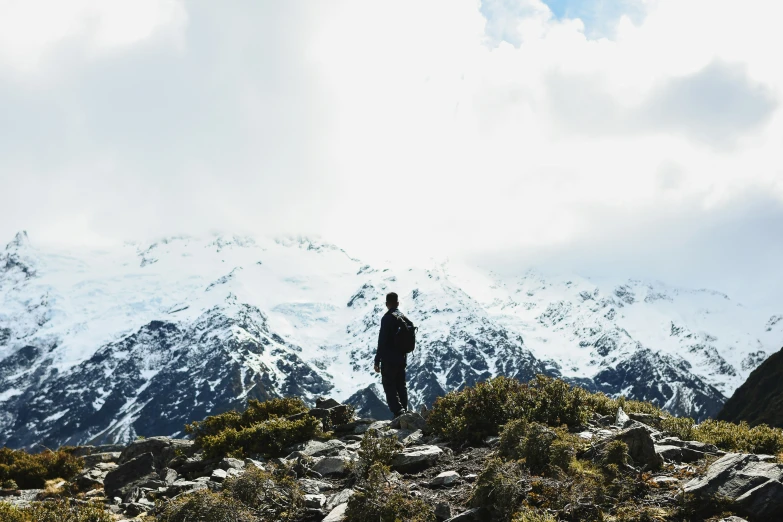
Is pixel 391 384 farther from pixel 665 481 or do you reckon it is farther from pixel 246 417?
pixel 665 481

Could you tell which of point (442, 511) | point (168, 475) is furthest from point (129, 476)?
point (442, 511)

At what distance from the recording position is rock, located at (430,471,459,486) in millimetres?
Answer: 10438

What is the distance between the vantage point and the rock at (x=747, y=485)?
794 centimetres

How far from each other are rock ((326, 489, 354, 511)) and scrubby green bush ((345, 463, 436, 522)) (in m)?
1.11

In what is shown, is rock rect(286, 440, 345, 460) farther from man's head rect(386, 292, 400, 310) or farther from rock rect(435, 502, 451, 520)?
rock rect(435, 502, 451, 520)

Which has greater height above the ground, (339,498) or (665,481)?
(339,498)

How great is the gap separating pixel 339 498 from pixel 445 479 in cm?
176

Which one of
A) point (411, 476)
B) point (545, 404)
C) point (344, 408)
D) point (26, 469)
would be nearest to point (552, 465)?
point (411, 476)

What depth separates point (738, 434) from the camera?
41.7 feet

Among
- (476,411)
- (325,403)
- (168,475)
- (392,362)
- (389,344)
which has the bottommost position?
(168,475)

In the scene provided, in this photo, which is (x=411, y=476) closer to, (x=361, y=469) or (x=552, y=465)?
(x=361, y=469)

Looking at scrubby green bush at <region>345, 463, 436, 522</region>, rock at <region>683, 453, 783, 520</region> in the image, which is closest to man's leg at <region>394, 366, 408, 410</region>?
scrubby green bush at <region>345, 463, 436, 522</region>

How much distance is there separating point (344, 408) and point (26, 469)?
28.3ft

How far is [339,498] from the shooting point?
10.2m
